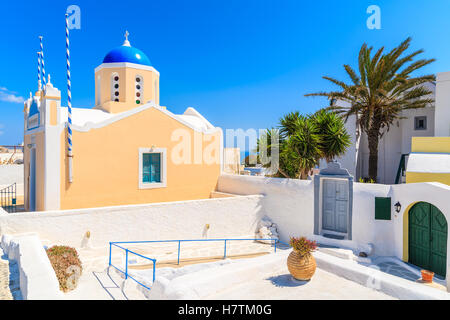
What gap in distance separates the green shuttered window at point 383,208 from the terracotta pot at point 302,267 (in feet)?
22.0

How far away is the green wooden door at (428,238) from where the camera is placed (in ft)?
31.1

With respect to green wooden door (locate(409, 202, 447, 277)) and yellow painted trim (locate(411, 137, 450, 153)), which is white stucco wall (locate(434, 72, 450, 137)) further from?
green wooden door (locate(409, 202, 447, 277))

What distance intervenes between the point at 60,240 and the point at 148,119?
6.67m

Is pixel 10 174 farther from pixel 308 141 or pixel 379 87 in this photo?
pixel 379 87

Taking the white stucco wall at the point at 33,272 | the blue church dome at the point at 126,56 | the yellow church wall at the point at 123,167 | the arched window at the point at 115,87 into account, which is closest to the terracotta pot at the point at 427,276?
the white stucco wall at the point at 33,272

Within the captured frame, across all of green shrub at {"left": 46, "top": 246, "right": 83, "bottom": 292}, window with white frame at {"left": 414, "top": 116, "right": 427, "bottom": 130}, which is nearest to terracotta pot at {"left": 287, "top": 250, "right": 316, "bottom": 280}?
green shrub at {"left": 46, "top": 246, "right": 83, "bottom": 292}

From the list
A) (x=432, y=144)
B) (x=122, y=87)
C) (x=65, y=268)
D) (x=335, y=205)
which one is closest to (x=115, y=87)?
(x=122, y=87)

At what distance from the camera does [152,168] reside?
1496 cm

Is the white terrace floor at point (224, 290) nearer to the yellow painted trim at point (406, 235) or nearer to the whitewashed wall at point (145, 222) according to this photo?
the yellow painted trim at point (406, 235)

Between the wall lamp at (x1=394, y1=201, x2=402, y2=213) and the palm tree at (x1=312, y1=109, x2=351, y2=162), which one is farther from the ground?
the palm tree at (x1=312, y1=109, x2=351, y2=162)

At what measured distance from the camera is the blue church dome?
17.5 metres

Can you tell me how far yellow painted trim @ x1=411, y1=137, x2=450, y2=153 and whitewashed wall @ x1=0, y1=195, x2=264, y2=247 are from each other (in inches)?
295
